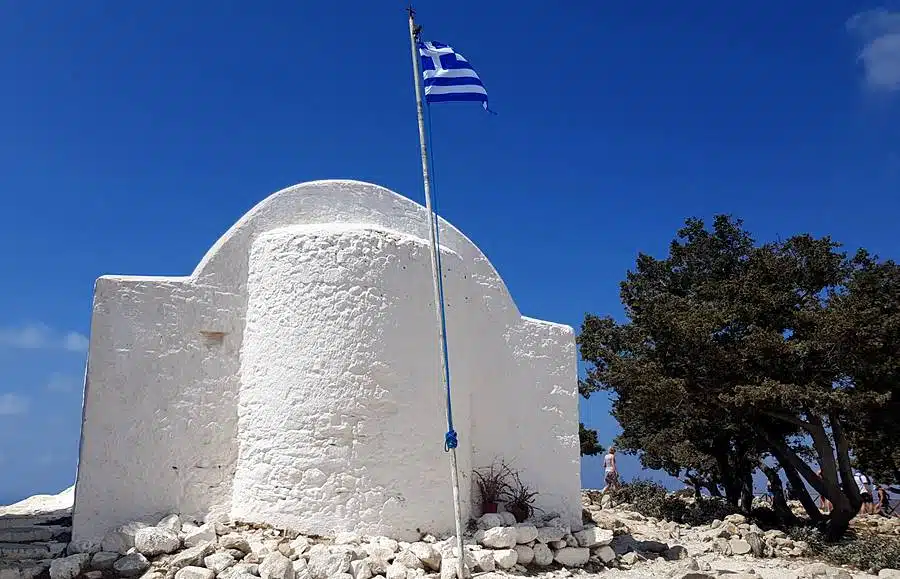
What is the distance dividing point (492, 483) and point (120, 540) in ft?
16.0

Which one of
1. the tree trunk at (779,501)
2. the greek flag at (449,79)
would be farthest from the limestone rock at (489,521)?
the tree trunk at (779,501)

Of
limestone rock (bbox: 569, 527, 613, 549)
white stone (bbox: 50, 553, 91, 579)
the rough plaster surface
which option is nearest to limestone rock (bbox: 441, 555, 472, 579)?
the rough plaster surface

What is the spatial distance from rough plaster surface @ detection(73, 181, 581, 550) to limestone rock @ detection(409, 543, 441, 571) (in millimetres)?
500

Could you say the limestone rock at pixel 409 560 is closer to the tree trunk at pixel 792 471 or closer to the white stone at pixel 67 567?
the white stone at pixel 67 567

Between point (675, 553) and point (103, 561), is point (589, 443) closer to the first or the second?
point (675, 553)

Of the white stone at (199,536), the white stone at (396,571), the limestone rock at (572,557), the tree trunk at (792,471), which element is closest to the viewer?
the white stone at (396,571)

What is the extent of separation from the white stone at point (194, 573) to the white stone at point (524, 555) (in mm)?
3773

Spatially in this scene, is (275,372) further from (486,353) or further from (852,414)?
(852,414)

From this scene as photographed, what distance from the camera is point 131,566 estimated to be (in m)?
8.24

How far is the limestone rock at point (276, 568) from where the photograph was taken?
7.98m

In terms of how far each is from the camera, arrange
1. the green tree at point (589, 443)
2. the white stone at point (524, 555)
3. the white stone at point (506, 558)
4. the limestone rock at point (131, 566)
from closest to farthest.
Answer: the limestone rock at point (131, 566) → the white stone at point (506, 558) → the white stone at point (524, 555) → the green tree at point (589, 443)

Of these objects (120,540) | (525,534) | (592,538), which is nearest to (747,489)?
(592,538)

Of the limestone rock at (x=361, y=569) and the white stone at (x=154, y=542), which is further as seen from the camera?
the white stone at (x=154, y=542)

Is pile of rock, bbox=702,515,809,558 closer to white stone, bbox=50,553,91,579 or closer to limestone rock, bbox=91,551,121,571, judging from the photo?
limestone rock, bbox=91,551,121,571
